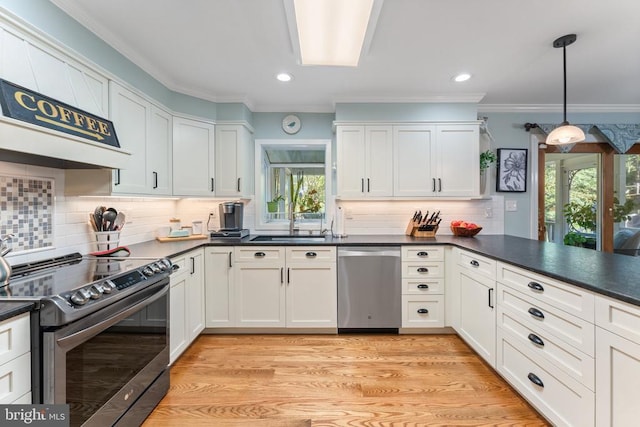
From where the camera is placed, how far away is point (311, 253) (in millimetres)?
2766

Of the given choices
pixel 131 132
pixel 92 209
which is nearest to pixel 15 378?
pixel 92 209

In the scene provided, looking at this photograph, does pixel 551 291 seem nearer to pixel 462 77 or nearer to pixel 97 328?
pixel 462 77

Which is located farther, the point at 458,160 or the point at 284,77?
the point at 458,160

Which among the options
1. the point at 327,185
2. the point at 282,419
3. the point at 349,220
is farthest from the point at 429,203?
the point at 282,419

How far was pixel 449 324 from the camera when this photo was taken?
9.02 ft

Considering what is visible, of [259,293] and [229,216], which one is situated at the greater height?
[229,216]

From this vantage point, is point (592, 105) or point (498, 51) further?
point (592, 105)

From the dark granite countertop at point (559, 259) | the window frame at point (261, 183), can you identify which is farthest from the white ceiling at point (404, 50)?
the dark granite countertop at point (559, 259)

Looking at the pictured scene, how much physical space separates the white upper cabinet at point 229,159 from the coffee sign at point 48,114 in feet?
4.38

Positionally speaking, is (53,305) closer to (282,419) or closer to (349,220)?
(282,419)

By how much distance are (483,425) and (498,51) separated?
2.62 meters

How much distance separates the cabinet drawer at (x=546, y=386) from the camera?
52.3 inches

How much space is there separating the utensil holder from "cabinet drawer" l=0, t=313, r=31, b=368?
1.22 metres

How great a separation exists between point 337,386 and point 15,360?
170 centimetres
